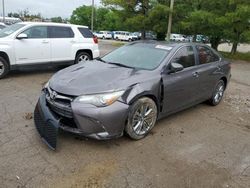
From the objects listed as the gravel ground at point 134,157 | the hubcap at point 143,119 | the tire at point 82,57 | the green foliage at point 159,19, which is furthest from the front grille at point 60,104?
the green foliage at point 159,19

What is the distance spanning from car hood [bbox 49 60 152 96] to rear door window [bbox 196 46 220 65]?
5.82 feet

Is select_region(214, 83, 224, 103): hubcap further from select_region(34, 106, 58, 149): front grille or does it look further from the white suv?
the white suv

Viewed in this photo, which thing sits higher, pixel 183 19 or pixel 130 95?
pixel 183 19

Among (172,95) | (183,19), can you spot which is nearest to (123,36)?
(183,19)

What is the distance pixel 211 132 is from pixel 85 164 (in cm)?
249

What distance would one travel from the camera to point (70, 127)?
12.3 feet

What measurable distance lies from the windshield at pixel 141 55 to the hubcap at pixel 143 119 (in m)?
0.73

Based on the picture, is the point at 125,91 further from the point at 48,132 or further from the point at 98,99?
the point at 48,132

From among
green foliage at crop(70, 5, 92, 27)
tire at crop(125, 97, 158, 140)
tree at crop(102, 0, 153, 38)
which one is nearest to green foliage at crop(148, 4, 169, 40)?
tree at crop(102, 0, 153, 38)

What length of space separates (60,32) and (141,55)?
473 centimetres

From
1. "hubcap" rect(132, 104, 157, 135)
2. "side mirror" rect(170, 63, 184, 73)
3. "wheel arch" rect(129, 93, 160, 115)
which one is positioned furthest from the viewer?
"side mirror" rect(170, 63, 184, 73)

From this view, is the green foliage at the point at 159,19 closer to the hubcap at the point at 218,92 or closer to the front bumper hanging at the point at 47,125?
the hubcap at the point at 218,92

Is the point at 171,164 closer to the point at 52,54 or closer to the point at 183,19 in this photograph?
the point at 52,54

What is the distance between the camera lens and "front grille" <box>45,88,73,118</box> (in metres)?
3.67
